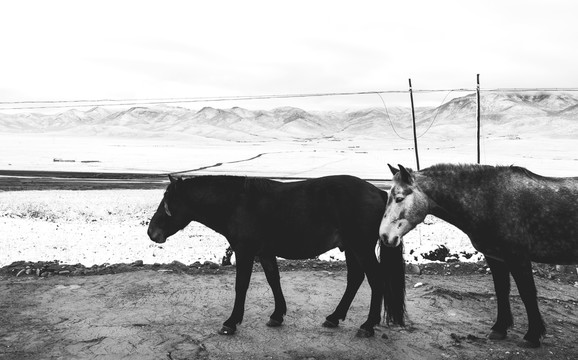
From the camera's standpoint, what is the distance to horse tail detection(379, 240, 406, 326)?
6.58 meters

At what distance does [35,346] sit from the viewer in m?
6.14

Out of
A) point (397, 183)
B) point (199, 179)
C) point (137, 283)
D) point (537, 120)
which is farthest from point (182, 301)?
point (537, 120)

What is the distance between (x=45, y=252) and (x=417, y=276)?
804 centimetres

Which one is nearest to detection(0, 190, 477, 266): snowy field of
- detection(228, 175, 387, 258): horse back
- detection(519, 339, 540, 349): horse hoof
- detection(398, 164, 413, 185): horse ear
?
detection(228, 175, 387, 258): horse back

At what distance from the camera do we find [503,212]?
19.6ft

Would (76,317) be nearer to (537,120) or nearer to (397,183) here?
(397,183)

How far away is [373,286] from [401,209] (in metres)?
1.23

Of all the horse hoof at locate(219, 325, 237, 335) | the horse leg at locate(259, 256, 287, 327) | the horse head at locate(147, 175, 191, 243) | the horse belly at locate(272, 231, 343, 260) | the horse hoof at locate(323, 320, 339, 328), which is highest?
the horse head at locate(147, 175, 191, 243)

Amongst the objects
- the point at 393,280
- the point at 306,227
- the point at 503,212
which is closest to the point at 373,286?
the point at 393,280

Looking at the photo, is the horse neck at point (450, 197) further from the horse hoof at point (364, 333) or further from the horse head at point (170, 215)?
the horse head at point (170, 215)

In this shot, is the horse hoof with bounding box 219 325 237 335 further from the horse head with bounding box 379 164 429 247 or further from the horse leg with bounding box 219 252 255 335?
the horse head with bounding box 379 164 429 247

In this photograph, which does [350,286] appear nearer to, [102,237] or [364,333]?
[364,333]

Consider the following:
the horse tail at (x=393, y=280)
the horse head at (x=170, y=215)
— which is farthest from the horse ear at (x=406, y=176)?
the horse head at (x=170, y=215)

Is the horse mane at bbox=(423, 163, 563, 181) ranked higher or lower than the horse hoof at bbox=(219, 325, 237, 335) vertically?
higher
